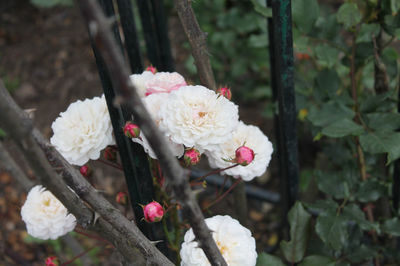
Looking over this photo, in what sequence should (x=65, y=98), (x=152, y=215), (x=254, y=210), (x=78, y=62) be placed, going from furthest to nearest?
1. (x=78, y=62)
2. (x=65, y=98)
3. (x=254, y=210)
4. (x=152, y=215)

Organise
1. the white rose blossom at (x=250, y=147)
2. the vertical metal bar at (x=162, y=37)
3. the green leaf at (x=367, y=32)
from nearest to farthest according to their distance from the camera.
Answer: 1. the white rose blossom at (x=250, y=147)
2. the green leaf at (x=367, y=32)
3. the vertical metal bar at (x=162, y=37)

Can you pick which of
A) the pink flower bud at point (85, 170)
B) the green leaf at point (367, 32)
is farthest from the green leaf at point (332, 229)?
the pink flower bud at point (85, 170)

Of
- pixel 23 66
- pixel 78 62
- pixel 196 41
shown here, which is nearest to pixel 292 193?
pixel 196 41

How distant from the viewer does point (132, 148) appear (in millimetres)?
879

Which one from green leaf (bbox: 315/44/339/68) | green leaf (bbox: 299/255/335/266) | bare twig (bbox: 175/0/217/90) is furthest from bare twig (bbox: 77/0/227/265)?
green leaf (bbox: 315/44/339/68)

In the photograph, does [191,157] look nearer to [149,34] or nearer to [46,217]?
[46,217]

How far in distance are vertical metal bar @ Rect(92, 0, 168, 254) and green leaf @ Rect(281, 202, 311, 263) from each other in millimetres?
336

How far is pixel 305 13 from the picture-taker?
119cm

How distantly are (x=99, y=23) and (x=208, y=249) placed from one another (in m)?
0.40

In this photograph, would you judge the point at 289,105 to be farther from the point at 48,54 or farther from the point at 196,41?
the point at 48,54

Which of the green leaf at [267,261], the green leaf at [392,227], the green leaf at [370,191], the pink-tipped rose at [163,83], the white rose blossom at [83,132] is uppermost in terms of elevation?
the pink-tipped rose at [163,83]

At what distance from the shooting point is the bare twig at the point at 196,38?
911mm

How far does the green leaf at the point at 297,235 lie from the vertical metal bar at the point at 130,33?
0.57 metres

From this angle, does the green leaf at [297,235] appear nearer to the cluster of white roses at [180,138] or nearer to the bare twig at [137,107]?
the cluster of white roses at [180,138]
